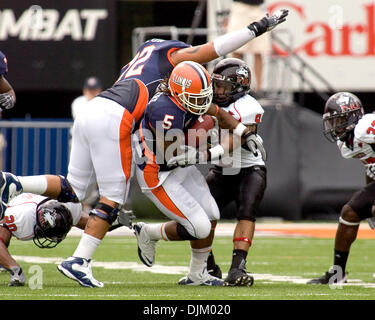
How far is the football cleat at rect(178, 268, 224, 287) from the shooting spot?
6223mm

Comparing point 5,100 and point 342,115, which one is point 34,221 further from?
point 342,115

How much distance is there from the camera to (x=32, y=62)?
12.6 metres

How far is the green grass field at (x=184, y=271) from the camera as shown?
5441mm

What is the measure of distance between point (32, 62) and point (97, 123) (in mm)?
6817

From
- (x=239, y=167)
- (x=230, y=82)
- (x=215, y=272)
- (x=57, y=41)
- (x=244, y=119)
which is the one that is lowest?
(x=215, y=272)

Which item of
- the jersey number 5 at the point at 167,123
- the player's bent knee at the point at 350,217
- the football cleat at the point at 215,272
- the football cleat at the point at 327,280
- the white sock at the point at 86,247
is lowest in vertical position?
the football cleat at the point at 215,272

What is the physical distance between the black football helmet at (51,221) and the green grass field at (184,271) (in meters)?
0.30

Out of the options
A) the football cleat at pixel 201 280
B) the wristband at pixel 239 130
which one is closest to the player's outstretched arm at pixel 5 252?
the football cleat at pixel 201 280

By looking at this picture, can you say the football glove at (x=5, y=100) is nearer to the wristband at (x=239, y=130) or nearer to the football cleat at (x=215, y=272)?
the wristband at (x=239, y=130)

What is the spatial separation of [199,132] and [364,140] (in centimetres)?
107

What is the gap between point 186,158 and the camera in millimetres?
5973

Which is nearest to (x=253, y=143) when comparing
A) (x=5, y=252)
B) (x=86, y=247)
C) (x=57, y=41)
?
(x=86, y=247)

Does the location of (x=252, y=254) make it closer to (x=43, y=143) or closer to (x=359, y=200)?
(x=359, y=200)

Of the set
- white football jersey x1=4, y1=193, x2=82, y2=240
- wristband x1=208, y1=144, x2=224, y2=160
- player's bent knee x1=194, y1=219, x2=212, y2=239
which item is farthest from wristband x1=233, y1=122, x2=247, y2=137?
white football jersey x1=4, y1=193, x2=82, y2=240
